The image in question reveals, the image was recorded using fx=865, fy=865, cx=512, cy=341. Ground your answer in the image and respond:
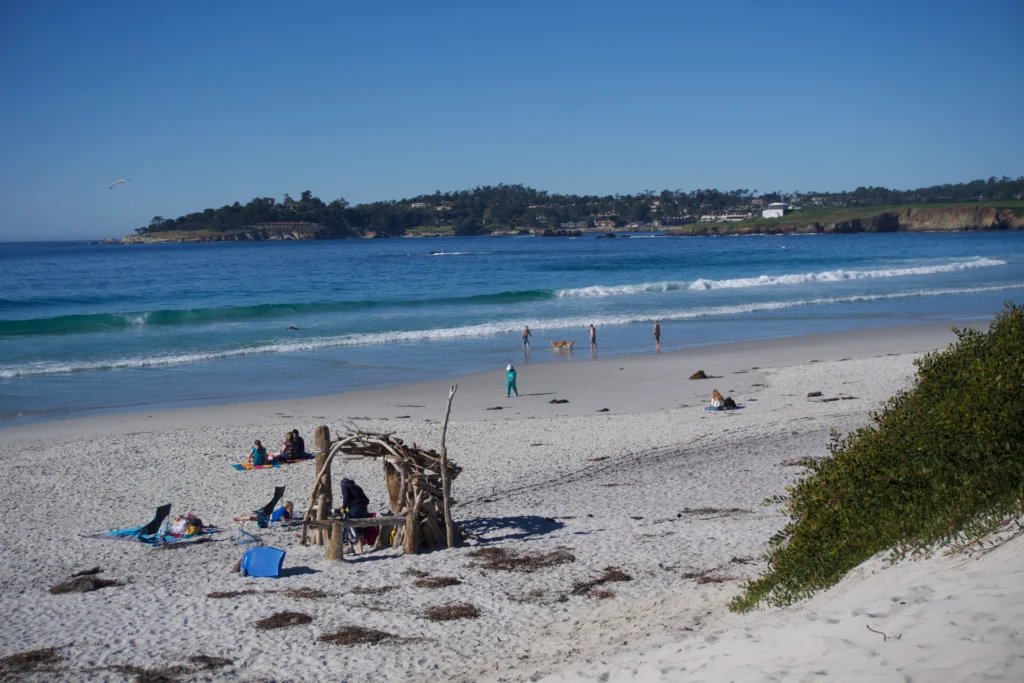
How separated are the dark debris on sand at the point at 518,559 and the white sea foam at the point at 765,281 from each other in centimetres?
3901

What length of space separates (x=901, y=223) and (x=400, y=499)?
14221cm

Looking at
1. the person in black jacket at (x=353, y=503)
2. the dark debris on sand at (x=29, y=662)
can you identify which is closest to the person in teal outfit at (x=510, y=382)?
the person in black jacket at (x=353, y=503)

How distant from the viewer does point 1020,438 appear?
6.75 m

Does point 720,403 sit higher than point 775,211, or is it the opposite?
point 775,211

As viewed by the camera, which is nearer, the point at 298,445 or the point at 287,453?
the point at 287,453

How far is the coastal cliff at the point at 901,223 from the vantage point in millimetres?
128375

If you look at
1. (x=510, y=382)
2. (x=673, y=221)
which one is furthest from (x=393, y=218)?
(x=510, y=382)

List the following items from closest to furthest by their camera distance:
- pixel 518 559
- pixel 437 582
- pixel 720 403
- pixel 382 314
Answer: pixel 437 582 < pixel 518 559 < pixel 720 403 < pixel 382 314

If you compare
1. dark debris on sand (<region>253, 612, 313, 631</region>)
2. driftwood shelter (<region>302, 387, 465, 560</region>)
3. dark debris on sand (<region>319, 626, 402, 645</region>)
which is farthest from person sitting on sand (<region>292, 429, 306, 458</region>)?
dark debris on sand (<region>319, 626, 402, 645</region>)

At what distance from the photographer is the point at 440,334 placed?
109ft

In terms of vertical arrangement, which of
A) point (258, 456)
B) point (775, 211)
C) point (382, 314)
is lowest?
point (258, 456)

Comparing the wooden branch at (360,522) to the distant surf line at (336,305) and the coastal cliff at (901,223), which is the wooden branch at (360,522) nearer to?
the distant surf line at (336,305)

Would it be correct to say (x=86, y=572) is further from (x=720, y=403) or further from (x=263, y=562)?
(x=720, y=403)

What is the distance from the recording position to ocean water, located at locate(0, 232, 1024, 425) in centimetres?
2453
